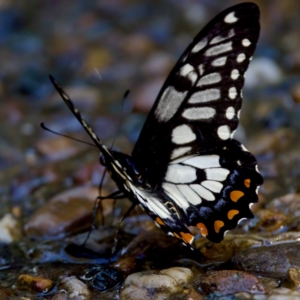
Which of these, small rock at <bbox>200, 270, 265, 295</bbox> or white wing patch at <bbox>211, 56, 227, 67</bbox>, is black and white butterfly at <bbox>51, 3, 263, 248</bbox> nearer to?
white wing patch at <bbox>211, 56, 227, 67</bbox>

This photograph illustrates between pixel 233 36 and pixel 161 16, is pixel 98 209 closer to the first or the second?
pixel 233 36

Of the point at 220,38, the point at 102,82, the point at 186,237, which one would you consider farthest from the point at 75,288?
the point at 102,82

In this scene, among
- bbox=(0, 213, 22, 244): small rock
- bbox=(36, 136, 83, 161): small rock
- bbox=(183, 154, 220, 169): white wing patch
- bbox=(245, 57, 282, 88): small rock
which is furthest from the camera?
bbox=(245, 57, 282, 88): small rock

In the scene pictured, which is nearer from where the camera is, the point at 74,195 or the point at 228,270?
the point at 228,270

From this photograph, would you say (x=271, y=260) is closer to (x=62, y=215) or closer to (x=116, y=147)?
(x=62, y=215)

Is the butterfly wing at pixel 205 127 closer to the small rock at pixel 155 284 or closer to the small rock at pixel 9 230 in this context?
the small rock at pixel 155 284

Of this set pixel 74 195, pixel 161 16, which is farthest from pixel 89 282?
pixel 161 16

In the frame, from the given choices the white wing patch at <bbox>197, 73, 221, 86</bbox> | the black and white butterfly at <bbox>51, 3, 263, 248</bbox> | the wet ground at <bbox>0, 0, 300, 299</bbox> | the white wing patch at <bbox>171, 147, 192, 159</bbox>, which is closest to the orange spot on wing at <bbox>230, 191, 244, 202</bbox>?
the black and white butterfly at <bbox>51, 3, 263, 248</bbox>
